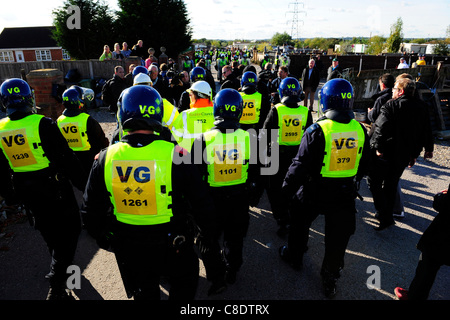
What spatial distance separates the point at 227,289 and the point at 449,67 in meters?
12.2

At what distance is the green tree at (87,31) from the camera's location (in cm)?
2102

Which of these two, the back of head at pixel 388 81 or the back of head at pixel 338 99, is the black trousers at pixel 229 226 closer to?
the back of head at pixel 338 99

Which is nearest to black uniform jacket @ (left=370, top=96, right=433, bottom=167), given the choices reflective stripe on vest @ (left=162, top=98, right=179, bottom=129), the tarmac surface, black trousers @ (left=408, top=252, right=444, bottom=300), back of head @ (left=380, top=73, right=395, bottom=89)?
back of head @ (left=380, top=73, right=395, bottom=89)

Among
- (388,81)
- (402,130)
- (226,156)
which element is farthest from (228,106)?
(388,81)

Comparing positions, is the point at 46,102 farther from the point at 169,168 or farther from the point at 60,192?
the point at 169,168

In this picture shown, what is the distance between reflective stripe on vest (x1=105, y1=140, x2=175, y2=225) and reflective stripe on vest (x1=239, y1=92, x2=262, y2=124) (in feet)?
11.6

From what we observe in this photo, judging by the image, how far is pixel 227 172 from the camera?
123 inches

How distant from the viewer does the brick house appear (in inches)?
1900

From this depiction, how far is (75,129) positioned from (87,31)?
2079 cm

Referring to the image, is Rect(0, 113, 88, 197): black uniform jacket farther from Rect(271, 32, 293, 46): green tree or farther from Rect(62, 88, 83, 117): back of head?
Rect(271, 32, 293, 46): green tree

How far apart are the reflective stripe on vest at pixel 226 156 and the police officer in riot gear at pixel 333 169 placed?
1.83ft

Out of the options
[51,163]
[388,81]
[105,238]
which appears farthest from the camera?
[388,81]

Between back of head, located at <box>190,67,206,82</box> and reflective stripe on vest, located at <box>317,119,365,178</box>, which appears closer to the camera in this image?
reflective stripe on vest, located at <box>317,119,365,178</box>

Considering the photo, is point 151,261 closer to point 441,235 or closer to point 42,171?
point 42,171
